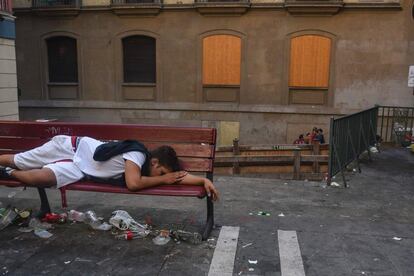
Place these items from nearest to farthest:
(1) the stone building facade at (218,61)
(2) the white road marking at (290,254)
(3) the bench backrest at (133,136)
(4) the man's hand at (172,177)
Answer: (2) the white road marking at (290,254), (4) the man's hand at (172,177), (3) the bench backrest at (133,136), (1) the stone building facade at (218,61)

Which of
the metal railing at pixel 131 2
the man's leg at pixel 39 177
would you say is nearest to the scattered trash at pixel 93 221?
the man's leg at pixel 39 177

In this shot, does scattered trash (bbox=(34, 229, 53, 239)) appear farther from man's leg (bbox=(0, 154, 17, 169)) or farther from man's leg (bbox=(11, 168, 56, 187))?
man's leg (bbox=(0, 154, 17, 169))

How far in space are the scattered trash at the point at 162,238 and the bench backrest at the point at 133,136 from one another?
2.24ft

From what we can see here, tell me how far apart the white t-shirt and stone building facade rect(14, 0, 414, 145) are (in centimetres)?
1292

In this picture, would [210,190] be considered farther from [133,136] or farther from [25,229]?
[25,229]

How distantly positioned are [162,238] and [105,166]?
2.81ft

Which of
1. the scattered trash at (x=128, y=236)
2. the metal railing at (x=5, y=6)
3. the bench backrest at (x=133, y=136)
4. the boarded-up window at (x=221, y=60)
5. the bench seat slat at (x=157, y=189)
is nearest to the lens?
the bench seat slat at (x=157, y=189)

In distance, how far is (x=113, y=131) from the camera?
15.7 feet

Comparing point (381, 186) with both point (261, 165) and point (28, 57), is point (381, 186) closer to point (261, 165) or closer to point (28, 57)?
point (261, 165)

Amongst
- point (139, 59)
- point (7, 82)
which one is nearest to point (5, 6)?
point (7, 82)

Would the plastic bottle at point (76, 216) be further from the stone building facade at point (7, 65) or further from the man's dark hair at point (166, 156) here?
the stone building facade at point (7, 65)

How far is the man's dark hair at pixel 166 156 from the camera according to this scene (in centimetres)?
425

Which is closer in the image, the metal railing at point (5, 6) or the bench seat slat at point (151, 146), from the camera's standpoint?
the bench seat slat at point (151, 146)

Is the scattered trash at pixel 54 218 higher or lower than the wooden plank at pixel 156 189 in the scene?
lower
